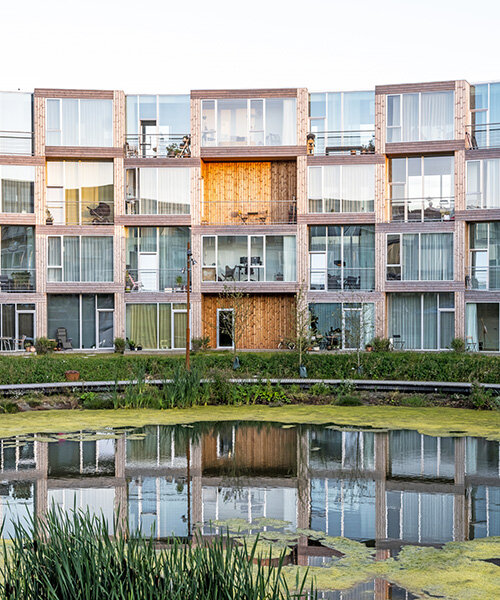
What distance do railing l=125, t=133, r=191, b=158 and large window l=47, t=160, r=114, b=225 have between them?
1329mm

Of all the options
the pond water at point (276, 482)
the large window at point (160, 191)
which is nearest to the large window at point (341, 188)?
the large window at point (160, 191)

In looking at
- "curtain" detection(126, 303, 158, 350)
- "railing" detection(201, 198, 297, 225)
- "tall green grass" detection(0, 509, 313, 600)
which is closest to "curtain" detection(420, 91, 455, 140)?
"railing" detection(201, 198, 297, 225)

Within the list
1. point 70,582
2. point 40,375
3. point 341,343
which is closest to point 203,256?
point 341,343

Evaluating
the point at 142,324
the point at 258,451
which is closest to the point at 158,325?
the point at 142,324

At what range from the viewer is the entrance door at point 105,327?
3816 centimetres

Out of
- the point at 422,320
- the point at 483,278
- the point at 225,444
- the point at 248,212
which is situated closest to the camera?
the point at 225,444

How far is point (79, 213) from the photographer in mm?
38281

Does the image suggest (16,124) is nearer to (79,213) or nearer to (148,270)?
(79,213)

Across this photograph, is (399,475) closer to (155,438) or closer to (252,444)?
(252,444)

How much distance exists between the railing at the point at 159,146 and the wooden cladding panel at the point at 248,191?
62.0 inches

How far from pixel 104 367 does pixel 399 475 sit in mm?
12195

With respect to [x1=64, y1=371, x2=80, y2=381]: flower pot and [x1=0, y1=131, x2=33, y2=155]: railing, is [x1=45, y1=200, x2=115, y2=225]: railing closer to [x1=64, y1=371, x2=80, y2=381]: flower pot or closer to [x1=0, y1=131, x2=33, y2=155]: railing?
[x1=0, y1=131, x2=33, y2=155]: railing

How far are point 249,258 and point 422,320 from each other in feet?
25.3

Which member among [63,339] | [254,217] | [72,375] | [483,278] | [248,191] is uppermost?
[248,191]
